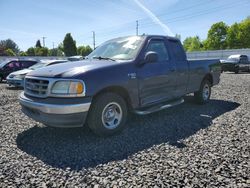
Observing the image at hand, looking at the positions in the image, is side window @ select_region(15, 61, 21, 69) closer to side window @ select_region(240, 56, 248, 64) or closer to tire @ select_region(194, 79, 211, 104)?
tire @ select_region(194, 79, 211, 104)

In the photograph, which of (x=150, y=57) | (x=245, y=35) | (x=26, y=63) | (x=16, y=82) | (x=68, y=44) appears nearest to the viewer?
(x=150, y=57)

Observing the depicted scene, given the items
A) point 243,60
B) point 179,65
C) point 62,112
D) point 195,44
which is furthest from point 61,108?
point 195,44

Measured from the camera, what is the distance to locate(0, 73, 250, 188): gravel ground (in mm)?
3002

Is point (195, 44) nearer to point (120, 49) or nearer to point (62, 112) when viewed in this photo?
point (120, 49)

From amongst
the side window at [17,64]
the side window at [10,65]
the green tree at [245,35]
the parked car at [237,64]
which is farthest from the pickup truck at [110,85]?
the green tree at [245,35]

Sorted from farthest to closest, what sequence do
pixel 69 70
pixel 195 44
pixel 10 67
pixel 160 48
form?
1. pixel 195 44
2. pixel 10 67
3. pixel 160 48
4. pixel 69 70

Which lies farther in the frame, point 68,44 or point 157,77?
point 68,44

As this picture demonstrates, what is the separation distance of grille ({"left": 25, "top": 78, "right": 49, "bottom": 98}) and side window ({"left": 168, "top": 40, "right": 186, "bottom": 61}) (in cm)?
337

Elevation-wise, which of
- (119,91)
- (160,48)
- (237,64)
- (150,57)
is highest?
(160,48)

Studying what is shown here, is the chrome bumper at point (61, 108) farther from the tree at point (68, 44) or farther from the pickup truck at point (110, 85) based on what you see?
the tree at point (68, 44)

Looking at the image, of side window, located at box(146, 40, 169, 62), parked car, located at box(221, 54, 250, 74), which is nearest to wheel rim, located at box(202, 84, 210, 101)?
side window, located at box(146, 40, 169, 62)

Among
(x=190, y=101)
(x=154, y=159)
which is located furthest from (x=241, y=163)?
(x=190, y=101)

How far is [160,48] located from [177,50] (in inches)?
30.0

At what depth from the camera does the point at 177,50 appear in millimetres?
6254
